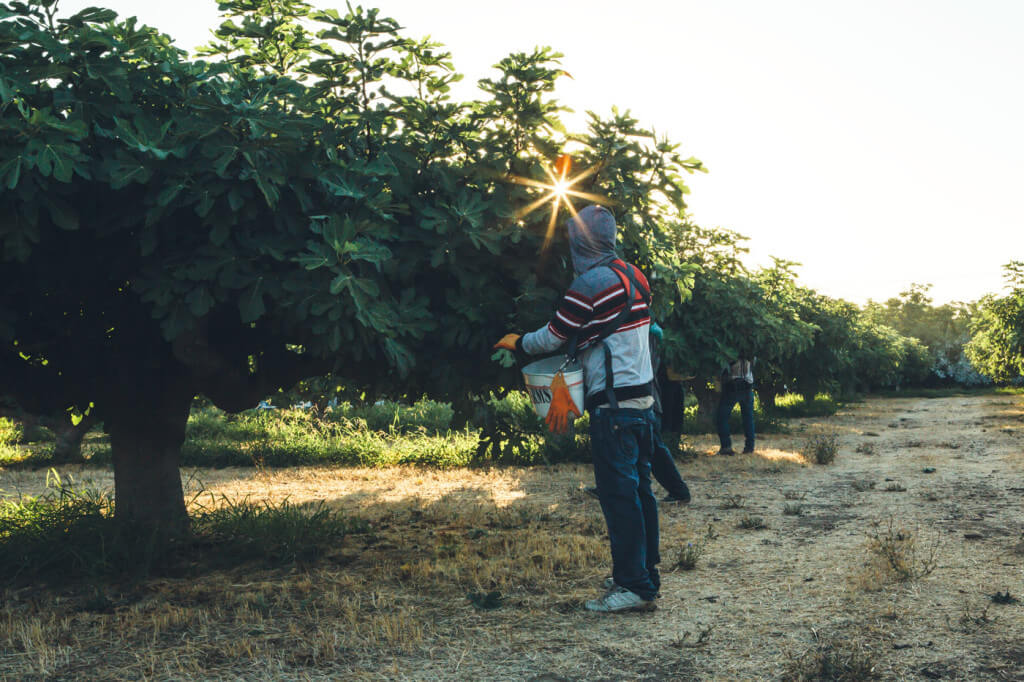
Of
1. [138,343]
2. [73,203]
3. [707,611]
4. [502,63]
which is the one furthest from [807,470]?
[73,203]

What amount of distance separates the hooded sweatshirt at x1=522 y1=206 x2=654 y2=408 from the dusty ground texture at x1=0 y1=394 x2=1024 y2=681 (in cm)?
136

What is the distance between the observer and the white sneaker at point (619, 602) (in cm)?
461

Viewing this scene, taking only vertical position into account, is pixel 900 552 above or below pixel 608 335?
below

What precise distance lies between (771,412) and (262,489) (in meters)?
16.9

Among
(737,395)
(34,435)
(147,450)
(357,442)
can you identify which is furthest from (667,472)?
(34,435)

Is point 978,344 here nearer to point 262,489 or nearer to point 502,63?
point 262,489

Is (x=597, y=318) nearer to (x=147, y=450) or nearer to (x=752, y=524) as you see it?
(x=752, y=524)

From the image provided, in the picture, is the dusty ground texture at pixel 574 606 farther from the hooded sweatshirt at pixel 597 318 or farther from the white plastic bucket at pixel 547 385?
the hooded sweatshirt at pixel 597 318

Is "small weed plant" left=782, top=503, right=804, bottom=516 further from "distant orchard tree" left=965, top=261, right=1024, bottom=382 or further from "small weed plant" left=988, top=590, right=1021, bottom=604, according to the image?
"distant orchard tree" left=965, top=261, right=1024, bottom=382

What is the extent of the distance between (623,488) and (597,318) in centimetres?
98

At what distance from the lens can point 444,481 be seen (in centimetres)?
1087

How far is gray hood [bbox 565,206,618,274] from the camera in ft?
15.2

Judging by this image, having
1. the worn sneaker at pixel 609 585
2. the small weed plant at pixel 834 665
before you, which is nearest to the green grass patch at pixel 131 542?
the worn sneaker at pixel 609 585

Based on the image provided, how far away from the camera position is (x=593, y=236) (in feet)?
15.2
